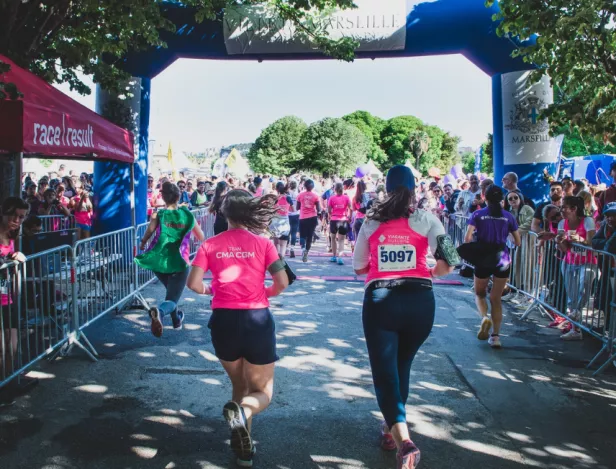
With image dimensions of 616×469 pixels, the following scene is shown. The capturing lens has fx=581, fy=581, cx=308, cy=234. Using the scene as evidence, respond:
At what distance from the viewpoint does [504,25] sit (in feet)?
22.5

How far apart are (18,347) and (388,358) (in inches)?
132

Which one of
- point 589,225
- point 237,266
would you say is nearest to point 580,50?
point 589,225

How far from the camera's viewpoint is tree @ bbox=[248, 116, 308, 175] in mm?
75938

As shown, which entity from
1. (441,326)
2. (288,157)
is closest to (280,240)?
(441,326)

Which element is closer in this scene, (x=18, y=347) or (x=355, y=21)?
(x=18, y=347)

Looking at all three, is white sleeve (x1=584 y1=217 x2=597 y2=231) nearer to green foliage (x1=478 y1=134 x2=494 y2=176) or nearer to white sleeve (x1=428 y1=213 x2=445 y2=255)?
white sleeve (x1=428 y1=213 x2=445 y2=255)

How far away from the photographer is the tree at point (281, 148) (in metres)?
75.9

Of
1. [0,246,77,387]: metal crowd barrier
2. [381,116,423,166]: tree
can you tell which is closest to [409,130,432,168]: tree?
[381,116,423,166]: tree

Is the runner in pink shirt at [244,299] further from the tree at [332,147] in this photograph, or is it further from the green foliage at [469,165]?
the green foliage at [469,165]

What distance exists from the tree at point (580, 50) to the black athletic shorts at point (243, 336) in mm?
4103

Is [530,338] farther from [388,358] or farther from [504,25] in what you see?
[388,358]

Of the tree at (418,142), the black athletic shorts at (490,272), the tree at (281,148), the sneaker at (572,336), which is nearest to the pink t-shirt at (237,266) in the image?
the black athletic shorts at (490,272)

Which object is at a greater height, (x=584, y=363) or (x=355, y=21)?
(x=355, y=21)

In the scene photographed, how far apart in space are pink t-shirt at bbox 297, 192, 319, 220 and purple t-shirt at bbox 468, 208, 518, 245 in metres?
6.61
